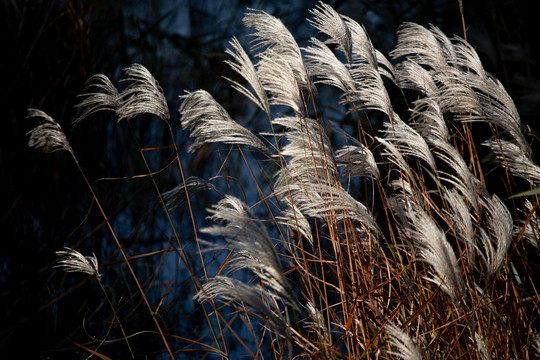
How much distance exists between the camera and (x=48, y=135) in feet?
4.91

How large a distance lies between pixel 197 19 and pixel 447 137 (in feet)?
11.7

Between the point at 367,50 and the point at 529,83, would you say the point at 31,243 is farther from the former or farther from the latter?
the point at 529,83

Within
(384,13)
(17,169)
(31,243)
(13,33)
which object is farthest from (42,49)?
(384,13)

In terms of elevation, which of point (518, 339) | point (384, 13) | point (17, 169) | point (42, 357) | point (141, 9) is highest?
point (141, 9)

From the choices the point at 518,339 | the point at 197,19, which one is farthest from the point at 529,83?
the point at 197,19

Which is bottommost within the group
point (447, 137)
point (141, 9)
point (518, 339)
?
point (518, 339)

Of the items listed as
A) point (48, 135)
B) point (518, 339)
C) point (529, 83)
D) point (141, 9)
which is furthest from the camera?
point (141, 9)

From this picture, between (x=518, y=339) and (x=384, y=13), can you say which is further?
(x=384, y=13)

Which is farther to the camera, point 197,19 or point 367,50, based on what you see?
point 197,19

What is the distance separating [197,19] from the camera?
453 centimetres

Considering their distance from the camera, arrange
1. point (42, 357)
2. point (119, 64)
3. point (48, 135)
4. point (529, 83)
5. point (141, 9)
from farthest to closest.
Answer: point (141, 9), point (119, 64), point (529, 83), point (42, 357), point (48, 135)

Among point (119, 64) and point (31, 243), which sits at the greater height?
point (119, 64)

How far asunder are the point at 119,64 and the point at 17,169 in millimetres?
1061

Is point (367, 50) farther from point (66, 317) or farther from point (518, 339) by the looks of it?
point (66, 317)
